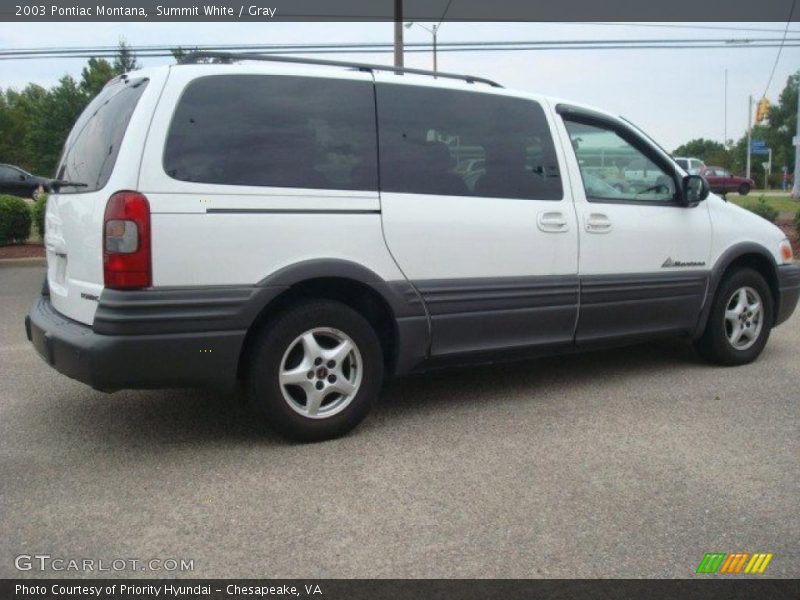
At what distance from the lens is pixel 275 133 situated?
381 cm

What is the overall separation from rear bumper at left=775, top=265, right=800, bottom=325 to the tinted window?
2.27 metres

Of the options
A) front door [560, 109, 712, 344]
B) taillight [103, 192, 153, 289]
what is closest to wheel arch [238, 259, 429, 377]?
taillight [103, 192, 153, 289]

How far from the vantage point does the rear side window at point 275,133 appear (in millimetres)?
3613

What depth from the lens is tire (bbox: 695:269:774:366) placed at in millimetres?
5520

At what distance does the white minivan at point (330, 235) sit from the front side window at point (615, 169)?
0.01 m

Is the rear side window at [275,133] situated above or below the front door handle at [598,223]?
above

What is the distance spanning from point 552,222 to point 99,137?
260 cm

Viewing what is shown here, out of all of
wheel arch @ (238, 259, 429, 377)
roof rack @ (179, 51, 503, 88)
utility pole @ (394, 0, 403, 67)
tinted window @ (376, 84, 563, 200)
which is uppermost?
utility pole @ (394, 0, 403, 67)

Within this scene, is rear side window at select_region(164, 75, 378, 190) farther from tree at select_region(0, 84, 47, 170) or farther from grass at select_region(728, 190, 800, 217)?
tree at select_region(0, 84, 47, 170)

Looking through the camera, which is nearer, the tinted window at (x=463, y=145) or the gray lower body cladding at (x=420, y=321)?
the gray lower body cladding at (x=420, y=321)

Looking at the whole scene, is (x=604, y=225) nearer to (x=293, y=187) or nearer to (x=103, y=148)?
(x=293, y=187)

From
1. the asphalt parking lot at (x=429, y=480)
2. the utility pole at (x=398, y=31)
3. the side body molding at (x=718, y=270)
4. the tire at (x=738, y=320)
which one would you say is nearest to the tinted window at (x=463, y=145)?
the asphalt parking lot at (x=429, y=480)

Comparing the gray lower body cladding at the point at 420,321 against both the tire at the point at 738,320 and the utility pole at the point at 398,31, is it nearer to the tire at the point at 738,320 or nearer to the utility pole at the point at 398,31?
the tire at the point at 738,320

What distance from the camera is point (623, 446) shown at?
395 cm
